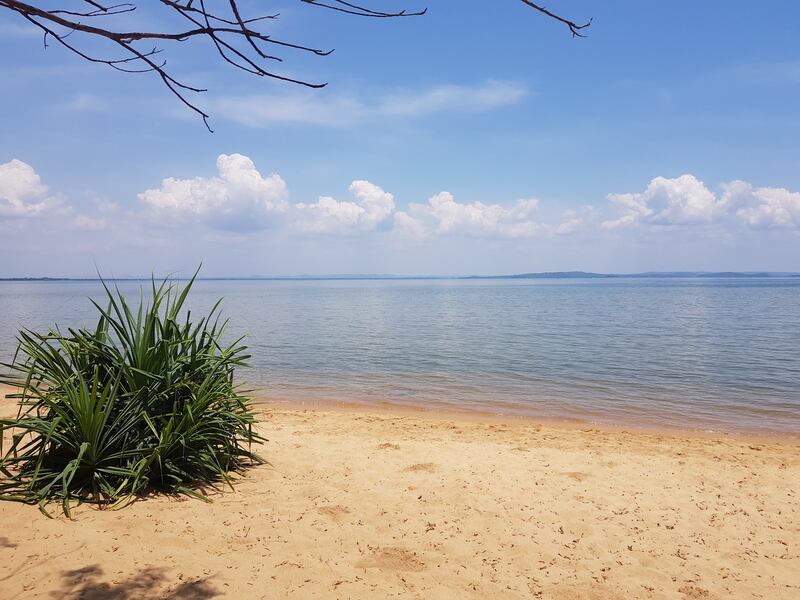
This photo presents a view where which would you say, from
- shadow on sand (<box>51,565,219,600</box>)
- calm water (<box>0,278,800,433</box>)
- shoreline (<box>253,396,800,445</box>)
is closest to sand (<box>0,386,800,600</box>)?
shadow on sand (<box>51,565,219,600</box>)

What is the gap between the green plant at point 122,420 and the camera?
15.7 ft

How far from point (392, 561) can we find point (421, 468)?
2300 mm

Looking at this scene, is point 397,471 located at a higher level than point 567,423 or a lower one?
higher

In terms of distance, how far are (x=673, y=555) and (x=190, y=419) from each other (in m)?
4.13

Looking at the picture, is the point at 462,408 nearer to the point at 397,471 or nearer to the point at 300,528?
the point at 397,471

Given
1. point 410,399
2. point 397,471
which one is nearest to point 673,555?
point 397,471

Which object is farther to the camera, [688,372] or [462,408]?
[688,372]

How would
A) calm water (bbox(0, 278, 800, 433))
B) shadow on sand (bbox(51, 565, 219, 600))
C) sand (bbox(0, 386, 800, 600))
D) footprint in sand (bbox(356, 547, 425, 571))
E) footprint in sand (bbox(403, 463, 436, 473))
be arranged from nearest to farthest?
shadow on sand (bbox(51, 565, 219, 600))
sand (bbox(0, 386, 800, 600))
footprint in sand (bbox(356, 547, 425, 571))
footprint in sand (bbox(403, 463, 436, 473))
calm water (bbox(0, 278, 800, 433))

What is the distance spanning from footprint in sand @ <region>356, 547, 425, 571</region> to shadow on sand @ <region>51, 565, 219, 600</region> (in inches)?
41.6

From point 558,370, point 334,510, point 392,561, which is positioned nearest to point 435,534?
point 392,561

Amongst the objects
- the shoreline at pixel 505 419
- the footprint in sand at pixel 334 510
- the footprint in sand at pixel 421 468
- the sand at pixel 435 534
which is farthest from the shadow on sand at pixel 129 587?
the shoreline at pixel 505 419

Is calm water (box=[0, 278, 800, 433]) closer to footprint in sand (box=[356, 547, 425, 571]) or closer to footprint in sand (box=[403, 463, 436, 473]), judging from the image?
footprint in sand (box=[403, 463, 436, 473])

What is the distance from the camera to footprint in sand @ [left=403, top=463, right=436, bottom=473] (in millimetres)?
6230

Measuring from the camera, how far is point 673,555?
4.31 m
